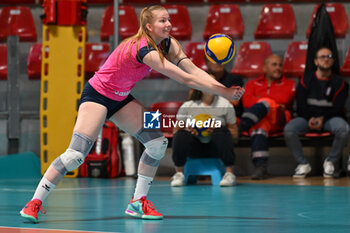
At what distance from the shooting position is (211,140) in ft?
25.6

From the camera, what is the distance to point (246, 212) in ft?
17.3

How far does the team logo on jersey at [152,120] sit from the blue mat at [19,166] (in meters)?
4.58

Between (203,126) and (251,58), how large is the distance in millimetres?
2305

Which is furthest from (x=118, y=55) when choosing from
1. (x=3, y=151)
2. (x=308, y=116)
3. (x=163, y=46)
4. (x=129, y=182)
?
(x=3, y=151)

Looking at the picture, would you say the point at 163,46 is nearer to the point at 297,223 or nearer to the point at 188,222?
the point at 188,222

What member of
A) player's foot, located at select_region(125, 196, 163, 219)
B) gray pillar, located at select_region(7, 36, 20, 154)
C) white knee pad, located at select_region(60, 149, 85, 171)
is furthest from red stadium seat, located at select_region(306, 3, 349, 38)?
white knee pad, located at select_region(60, 149, 85, 171)

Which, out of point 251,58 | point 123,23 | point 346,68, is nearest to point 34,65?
point 123,23

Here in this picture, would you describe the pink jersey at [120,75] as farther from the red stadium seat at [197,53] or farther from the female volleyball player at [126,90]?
the red stadium seat at [197,53]

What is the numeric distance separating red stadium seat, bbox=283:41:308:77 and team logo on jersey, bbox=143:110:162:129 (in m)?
4.80

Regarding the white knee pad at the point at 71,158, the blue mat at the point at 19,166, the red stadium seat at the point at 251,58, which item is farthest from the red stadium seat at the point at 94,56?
the white knee pad at the point at 71,158

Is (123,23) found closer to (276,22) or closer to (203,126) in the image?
(276,22)

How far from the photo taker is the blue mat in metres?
8.91

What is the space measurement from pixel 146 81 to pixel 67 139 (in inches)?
52.8

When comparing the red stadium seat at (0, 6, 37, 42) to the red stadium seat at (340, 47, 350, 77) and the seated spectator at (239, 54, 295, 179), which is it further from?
the red stadium seat at (340, 47, 350, 77)
